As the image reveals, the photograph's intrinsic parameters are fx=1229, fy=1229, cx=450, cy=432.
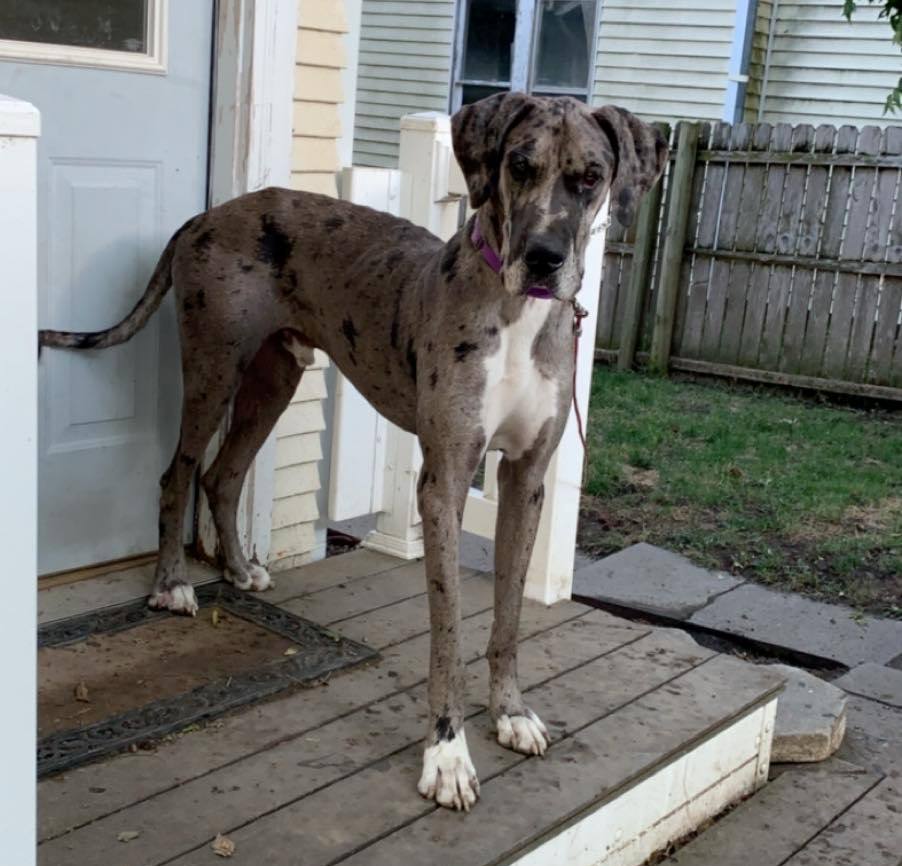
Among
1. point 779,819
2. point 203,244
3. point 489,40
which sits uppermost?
point 489,40

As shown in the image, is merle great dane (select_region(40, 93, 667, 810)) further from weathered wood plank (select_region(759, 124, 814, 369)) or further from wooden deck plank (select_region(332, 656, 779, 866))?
weathered wood plank (select_region(759, 124, 814, 369))

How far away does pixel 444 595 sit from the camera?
2801mm

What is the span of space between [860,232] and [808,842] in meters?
6.51

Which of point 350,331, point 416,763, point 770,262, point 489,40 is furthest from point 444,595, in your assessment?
point 489,40

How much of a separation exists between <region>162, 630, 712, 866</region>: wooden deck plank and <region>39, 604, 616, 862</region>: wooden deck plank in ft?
0.46

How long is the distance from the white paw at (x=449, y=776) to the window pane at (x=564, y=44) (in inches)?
398

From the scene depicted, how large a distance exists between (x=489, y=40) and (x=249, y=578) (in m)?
9.67

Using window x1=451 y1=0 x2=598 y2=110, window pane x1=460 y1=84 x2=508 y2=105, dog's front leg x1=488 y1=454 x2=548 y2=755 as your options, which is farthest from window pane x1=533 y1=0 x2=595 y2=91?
dog's front leg x1=488 y1=454 x2=548 y2=755

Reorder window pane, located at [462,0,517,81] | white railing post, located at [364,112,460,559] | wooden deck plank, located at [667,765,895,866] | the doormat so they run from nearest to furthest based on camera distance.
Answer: the doormat, wooden deck plank, located at [667,765,895,866], white railing post, located at [364,112,460,559], window pane, located at [462,0,517,81]

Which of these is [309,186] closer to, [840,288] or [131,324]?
[131,324]

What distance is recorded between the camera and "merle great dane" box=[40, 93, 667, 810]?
103 inches

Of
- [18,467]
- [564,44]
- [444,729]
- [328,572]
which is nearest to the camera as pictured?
[18,467]

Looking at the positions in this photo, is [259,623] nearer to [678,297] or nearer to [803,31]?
[678,297]

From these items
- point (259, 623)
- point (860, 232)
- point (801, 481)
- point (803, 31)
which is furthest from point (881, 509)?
point (803, 31)
